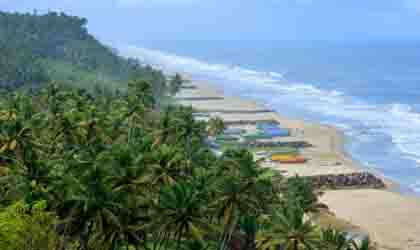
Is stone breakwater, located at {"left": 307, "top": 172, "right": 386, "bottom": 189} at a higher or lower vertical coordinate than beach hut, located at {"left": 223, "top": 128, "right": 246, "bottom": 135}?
lower

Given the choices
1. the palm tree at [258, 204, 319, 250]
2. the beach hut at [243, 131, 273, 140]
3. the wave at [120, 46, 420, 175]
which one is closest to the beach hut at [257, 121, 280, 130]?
the beach hut at [243, 131, 273, 140]

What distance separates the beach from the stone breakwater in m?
1.03

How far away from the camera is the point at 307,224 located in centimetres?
4172

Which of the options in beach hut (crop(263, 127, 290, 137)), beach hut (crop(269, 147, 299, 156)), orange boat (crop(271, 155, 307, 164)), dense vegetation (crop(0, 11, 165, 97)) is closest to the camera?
orange boat (crop(271, 155, 307, 164))

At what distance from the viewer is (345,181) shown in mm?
88250

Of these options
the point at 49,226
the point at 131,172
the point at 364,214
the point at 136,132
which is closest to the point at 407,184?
the point at 364,214

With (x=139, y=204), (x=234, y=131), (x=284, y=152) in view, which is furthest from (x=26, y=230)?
(x=234, y=131)

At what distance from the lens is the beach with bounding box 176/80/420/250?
7100 cm

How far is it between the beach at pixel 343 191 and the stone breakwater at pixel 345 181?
1030 mm

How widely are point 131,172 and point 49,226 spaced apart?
8.81m

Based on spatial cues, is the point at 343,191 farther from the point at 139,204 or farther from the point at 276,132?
the point at 139,204

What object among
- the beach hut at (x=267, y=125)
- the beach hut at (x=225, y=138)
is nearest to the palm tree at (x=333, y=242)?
the beach hut at (x=225, y=138)

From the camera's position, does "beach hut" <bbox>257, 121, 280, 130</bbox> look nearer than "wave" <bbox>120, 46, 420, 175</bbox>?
No

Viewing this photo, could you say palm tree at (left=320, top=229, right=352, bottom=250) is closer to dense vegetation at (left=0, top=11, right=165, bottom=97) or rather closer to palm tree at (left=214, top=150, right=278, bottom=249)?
palm tree at (left=214, top=150, right=278, bottom=249)
